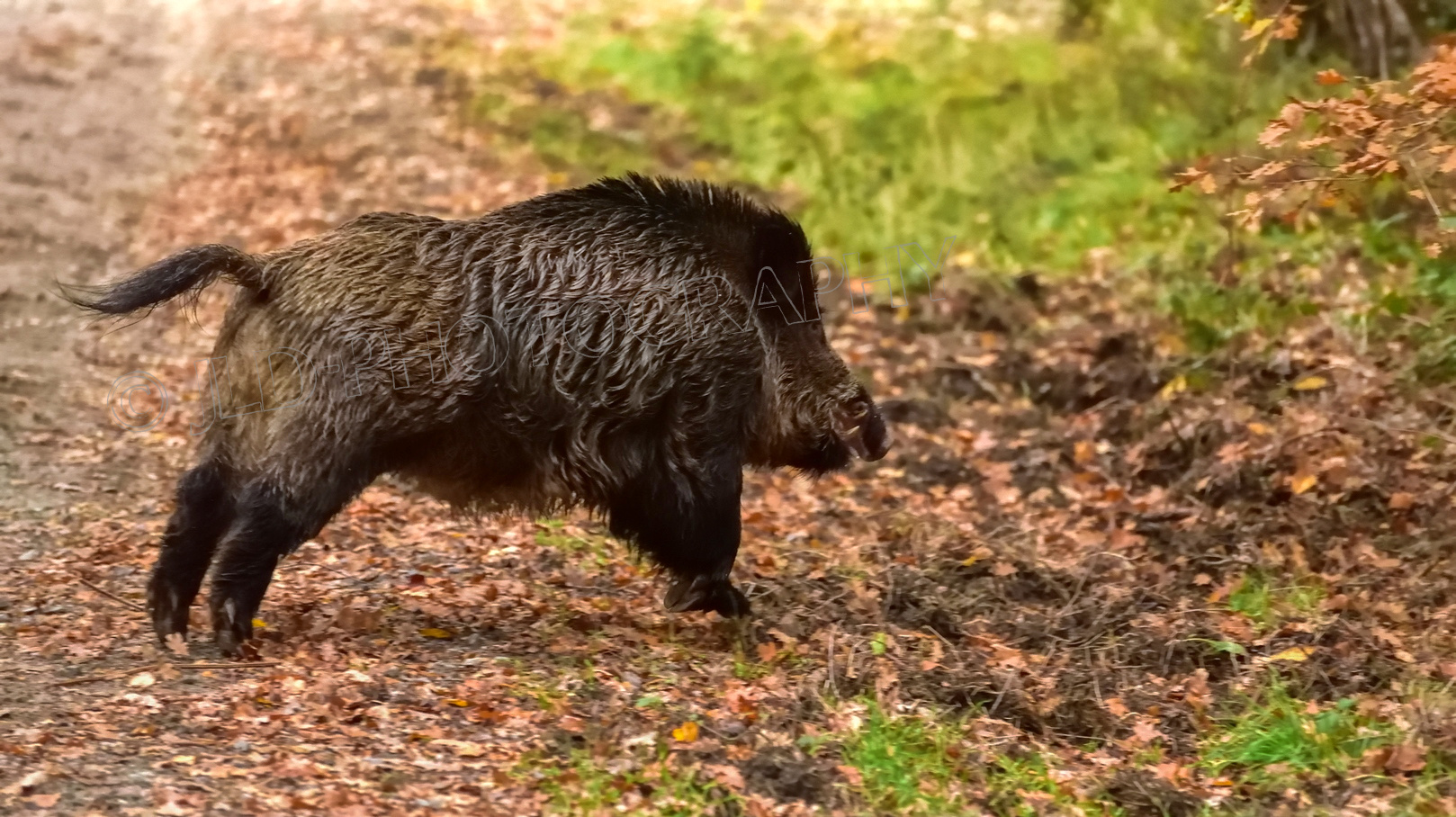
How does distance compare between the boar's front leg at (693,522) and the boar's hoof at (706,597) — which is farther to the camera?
the boar's hoof at (706,597)

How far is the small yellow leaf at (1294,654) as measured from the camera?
5992 mm

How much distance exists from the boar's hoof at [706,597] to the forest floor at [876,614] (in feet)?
0.40

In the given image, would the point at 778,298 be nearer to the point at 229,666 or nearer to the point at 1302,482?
the point at 229,666

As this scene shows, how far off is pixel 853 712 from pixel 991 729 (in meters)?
0.51

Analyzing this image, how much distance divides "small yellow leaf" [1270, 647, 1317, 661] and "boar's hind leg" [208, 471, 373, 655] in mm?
3720

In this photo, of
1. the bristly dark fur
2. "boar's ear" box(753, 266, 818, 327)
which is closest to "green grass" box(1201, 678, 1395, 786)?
the bristly dark fur

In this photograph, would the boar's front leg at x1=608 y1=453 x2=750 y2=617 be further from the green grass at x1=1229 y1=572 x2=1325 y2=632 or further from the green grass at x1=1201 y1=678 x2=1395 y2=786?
the green grass at x1=1229 y1=572 x2=1325 y2=632

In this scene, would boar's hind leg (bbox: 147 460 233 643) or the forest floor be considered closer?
the forest floor

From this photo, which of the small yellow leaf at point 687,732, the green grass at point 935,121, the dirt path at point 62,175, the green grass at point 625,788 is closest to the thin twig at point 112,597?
the dirt path at point 62,175

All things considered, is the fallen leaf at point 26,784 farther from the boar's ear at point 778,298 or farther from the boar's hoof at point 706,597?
the boar's ear at point 778,298

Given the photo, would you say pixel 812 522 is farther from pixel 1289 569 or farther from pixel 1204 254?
pixel 1204 254

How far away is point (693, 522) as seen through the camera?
628 centimetres

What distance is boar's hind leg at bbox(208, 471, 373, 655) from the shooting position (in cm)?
560

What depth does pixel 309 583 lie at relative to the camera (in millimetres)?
6793
